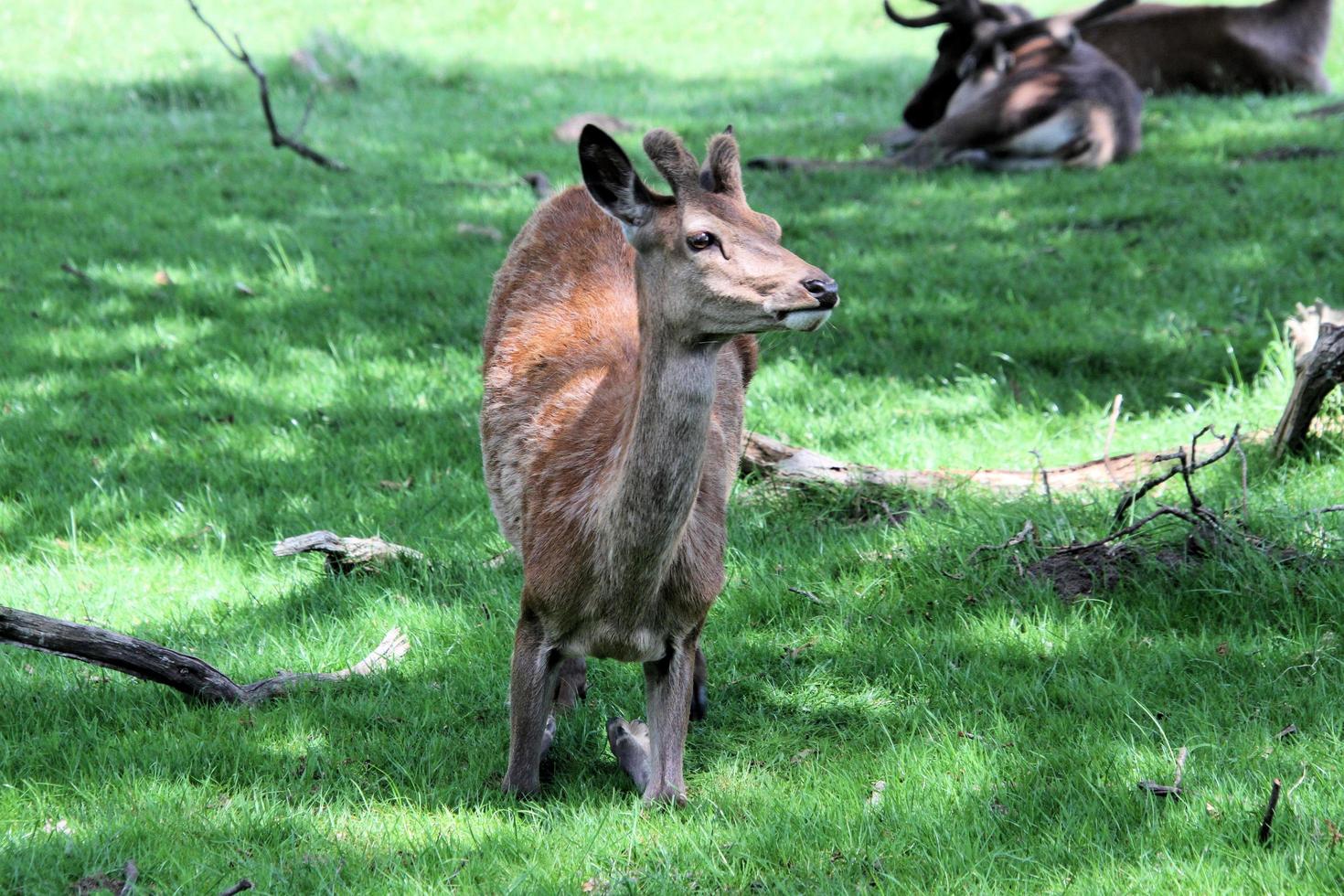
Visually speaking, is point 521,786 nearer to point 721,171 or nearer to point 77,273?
point 721,171

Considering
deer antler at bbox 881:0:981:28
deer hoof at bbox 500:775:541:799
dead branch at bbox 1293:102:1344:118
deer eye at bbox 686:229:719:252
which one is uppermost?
deer antler at bbox 881:0:981:28

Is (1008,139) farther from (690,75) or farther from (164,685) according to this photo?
(164,685)

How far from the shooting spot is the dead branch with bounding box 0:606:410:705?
12.3 feet

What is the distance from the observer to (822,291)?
3.06 metres

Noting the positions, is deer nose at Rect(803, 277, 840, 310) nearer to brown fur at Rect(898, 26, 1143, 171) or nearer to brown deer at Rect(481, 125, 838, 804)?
brown deer at Rect(481, 125, 838, 804)

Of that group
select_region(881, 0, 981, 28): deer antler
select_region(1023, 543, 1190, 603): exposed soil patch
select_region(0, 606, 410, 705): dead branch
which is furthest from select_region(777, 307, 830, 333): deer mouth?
select_region(881, 0, 981, 28): deer antler

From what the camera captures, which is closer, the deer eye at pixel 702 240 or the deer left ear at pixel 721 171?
the deer eye at pixel 702 240

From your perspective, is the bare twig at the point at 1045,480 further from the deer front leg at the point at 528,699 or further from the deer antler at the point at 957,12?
the deer antler at the point at 957,12

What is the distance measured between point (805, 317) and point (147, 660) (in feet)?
7.17

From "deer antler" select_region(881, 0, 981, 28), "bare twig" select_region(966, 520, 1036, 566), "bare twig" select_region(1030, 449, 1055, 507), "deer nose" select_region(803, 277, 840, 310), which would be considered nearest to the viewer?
"deer nose" select_region(803, 277, 840, 310)

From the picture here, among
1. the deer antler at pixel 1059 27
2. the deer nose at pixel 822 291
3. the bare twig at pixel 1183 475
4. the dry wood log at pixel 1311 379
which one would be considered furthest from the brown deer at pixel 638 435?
the deer antler at pixel 1059 27

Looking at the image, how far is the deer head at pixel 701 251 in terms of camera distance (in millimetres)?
3117

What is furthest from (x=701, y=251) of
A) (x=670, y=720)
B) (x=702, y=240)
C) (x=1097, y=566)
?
(x=1097, y=566)

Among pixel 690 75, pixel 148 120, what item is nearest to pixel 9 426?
pixel 148 120
